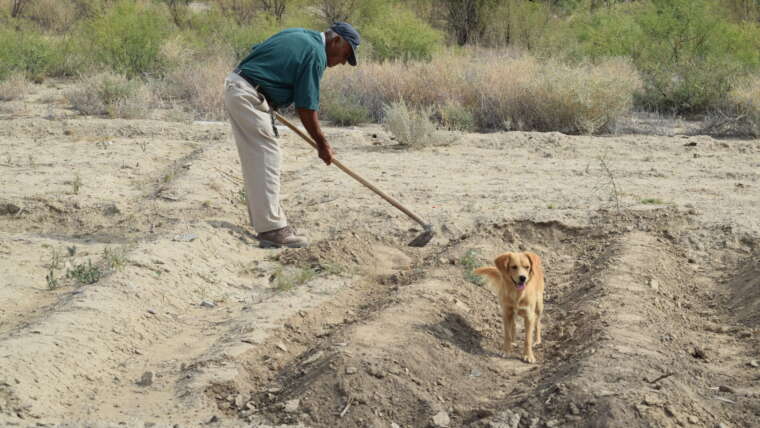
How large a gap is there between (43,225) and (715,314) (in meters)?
6.01

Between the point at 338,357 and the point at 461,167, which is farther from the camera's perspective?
the point at 461,167

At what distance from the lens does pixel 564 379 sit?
4.81 metres

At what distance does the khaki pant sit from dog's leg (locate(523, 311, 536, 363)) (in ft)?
9.55

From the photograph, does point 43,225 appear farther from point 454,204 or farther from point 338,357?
point 338,357

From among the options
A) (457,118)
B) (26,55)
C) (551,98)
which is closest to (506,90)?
(551,98)

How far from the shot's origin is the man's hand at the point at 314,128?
7.23 meters

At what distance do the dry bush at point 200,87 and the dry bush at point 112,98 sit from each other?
1.86ft

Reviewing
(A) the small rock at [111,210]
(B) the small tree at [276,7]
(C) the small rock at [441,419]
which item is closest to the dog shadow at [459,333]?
(C) the small rock at [441,419]

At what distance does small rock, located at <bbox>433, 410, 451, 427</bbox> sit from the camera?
4691 mm

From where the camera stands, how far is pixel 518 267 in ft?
17.8

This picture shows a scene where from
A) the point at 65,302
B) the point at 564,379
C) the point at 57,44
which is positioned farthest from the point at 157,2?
the point at 564,379

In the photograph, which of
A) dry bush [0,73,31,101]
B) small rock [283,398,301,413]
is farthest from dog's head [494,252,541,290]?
dry bush [0,73,31,101]

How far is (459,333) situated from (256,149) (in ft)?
8.61

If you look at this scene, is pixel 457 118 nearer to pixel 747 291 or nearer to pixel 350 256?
pixel 350 256
